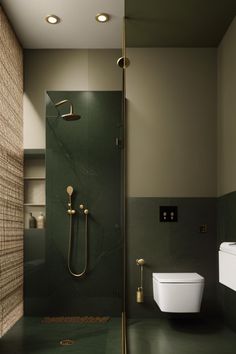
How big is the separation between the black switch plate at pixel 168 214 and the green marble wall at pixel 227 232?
0.28 meters

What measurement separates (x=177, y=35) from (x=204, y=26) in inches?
7.2

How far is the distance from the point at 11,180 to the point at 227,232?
1448mm

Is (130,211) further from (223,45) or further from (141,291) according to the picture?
(223,45)

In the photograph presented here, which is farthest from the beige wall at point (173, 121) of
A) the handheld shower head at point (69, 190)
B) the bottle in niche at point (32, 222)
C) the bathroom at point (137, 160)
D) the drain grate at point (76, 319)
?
the drain grate at point (76, 319)

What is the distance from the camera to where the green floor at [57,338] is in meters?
2.80

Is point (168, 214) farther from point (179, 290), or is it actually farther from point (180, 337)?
point (180, 337)

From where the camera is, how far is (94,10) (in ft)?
10.9

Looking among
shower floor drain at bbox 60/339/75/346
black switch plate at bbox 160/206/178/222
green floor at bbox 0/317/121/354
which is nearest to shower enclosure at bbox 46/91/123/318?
green floor at bbox 0/317/121/354

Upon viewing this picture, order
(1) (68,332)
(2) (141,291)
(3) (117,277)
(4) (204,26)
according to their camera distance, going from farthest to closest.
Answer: (3) (117,277)
(1) (68,332)
(2) (141,291)
(4) (204,26)

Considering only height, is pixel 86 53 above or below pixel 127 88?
above

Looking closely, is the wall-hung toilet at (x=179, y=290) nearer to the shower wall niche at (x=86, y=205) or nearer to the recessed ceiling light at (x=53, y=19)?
the shower wall niche at (x=86, y=205)

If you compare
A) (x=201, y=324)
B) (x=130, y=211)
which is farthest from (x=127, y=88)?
(x=201, y=324)

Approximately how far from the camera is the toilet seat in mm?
2596

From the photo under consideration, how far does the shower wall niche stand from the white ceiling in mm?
366
